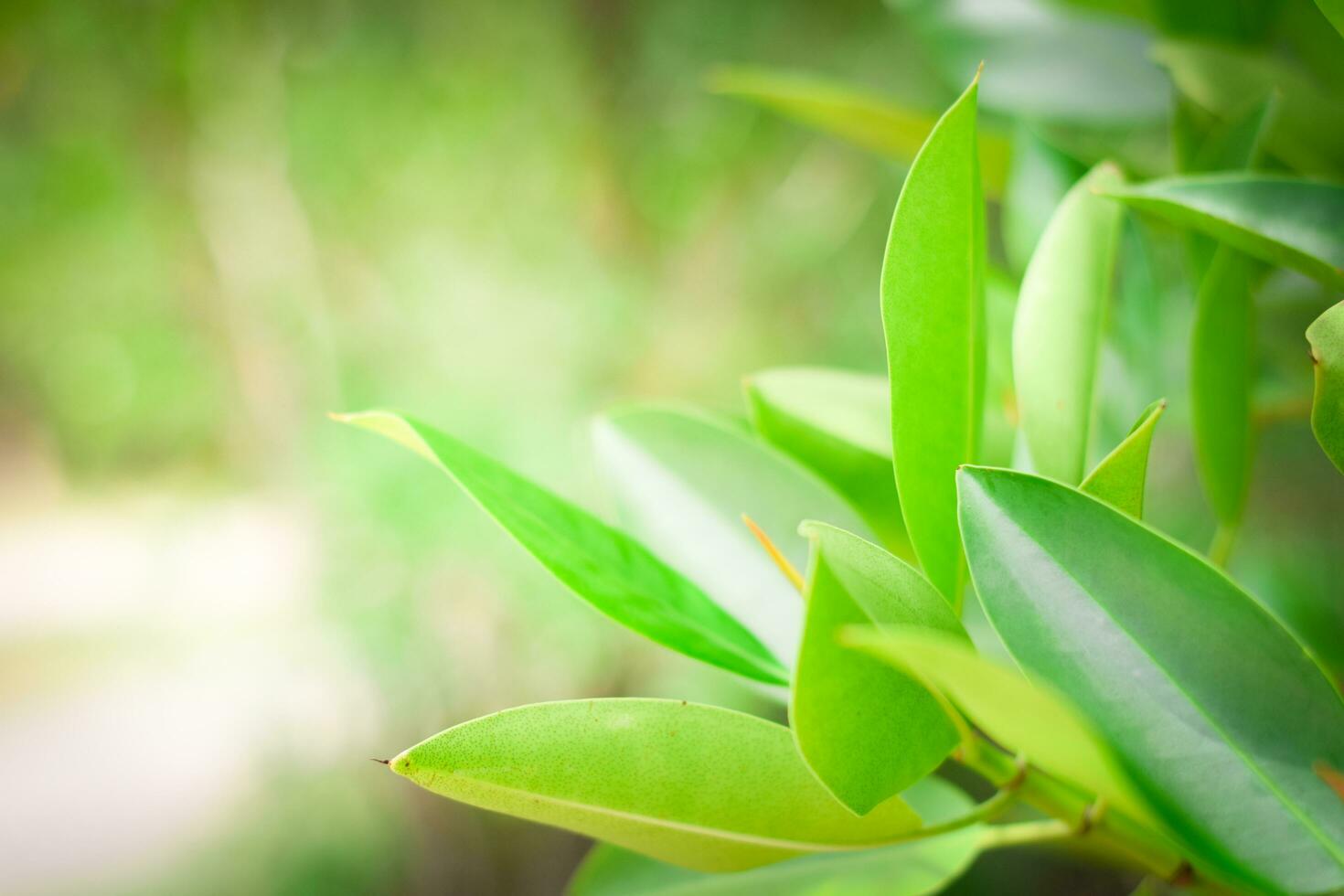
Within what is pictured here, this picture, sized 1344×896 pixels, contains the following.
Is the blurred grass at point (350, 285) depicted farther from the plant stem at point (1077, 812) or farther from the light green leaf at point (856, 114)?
the plant stem at point (1077, 812)

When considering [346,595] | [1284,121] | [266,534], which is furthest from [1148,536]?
[266,534]

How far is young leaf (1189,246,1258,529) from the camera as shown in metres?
0.19

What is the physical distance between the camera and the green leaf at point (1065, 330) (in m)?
0.16

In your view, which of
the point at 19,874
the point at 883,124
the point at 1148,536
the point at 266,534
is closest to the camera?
the point at 1148,536

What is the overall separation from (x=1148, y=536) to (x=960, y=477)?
0.03 m

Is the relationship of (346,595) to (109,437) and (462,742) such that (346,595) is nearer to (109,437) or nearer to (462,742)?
(109,437)

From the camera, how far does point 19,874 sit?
1416mm

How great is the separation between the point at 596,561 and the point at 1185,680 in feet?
0.33

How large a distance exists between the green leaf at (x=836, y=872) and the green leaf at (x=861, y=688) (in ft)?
0.20

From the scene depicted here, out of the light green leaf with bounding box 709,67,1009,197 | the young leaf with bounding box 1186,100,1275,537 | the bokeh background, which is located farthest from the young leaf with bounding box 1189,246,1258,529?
the bokeh background

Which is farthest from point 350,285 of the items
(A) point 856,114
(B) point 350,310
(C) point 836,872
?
(C) point 836,872

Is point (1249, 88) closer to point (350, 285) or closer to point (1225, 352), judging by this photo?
point (1225, 352)

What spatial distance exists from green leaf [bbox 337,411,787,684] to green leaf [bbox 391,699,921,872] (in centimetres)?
2

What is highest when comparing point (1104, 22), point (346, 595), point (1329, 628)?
point (1104, 22)
